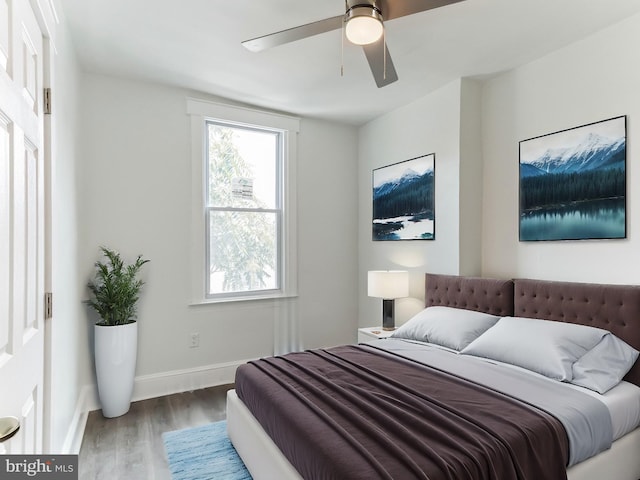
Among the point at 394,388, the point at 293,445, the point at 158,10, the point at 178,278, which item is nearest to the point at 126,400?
the point at 178,278

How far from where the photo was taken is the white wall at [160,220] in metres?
3.20

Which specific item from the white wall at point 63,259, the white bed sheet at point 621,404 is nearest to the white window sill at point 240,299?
the white wall at point 63,259

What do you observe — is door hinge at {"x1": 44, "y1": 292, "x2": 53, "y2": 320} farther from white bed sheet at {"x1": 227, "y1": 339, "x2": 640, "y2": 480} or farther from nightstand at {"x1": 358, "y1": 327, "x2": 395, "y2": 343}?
nightstand at {"x1": 358, "y1": 327, "x2": 395, "y2": 343}

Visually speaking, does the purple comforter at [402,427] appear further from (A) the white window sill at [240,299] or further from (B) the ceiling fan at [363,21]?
(B) the ceiling fan at [363,21]

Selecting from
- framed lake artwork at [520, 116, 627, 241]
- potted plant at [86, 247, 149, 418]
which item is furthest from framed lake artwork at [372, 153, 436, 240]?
potted plant at [86, 247, 149, 418]

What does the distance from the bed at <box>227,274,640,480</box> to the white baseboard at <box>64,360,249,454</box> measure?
46.8 inches

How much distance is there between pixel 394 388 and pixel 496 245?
1.88 m

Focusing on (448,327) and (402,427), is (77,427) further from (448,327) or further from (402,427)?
(448,327)

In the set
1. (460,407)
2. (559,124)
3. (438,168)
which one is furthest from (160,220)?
(559,124)

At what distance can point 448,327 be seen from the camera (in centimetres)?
283

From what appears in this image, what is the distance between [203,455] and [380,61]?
8.80 feet

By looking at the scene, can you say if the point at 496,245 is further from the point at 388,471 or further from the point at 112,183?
the point at 112,183

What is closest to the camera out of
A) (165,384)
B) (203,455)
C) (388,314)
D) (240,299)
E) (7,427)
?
(7,427)

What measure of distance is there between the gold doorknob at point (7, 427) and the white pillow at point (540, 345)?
7.82 feet
